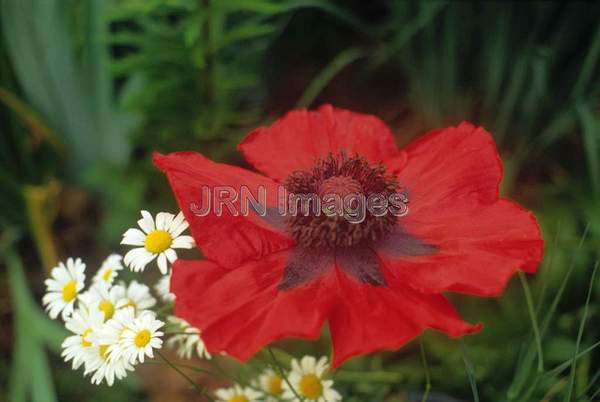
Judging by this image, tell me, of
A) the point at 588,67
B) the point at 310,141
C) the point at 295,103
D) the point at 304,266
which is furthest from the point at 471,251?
the point at 295,103

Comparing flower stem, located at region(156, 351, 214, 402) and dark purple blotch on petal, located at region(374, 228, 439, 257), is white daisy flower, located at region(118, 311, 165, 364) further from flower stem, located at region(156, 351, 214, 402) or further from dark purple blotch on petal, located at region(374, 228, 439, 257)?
dark purple blotch on petal, located at region(374, 228, 439, 257)

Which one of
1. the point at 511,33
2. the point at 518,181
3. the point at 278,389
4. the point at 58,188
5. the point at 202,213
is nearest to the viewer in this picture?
the point at 202,213

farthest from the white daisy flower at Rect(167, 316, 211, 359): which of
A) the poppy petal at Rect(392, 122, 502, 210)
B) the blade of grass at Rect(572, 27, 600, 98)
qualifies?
the blade of grass at Rect(572, 27, 600, 98)

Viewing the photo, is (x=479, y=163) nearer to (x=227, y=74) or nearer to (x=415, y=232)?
(x=415, y=232)

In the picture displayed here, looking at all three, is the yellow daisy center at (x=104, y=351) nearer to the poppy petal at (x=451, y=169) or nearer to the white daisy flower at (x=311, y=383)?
the white daisy flower at (x=311, y=383)

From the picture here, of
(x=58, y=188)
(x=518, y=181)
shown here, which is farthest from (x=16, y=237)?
(x=518, y=181)

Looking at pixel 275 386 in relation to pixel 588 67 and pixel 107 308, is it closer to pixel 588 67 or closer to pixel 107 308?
pixel 107 308

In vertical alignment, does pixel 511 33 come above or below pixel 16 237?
above
